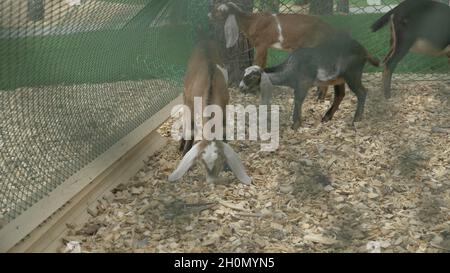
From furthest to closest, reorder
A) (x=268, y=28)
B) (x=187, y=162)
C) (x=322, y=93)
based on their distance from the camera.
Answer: (x=268, y=28), (x=322, y=93), (x=187, y=162)

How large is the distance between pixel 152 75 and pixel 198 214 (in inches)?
62.3

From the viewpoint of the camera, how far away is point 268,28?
5.55m

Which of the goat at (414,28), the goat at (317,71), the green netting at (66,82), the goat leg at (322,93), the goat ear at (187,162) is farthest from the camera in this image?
the goat leg at (322,93)

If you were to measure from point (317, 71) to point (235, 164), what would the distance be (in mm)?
1539

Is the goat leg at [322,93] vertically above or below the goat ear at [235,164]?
above

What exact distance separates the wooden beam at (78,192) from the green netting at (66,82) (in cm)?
6

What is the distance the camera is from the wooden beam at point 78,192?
8.64 feet

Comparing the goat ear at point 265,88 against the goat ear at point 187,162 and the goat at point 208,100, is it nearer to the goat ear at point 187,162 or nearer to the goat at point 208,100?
the goat at point 208,100

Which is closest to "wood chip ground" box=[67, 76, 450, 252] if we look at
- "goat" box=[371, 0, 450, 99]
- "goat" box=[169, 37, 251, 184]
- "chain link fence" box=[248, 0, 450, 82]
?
"goat" box=[169, 37, 251, 184]

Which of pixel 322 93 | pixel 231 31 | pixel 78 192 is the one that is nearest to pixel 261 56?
pixel 231 31

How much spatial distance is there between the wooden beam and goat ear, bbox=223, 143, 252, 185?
2.49 ft

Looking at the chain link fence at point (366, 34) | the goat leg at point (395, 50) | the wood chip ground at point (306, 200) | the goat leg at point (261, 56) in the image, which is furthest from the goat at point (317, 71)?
the chain link fence at point (366, 34)

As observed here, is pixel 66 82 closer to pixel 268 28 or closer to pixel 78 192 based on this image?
pixel 78 192
